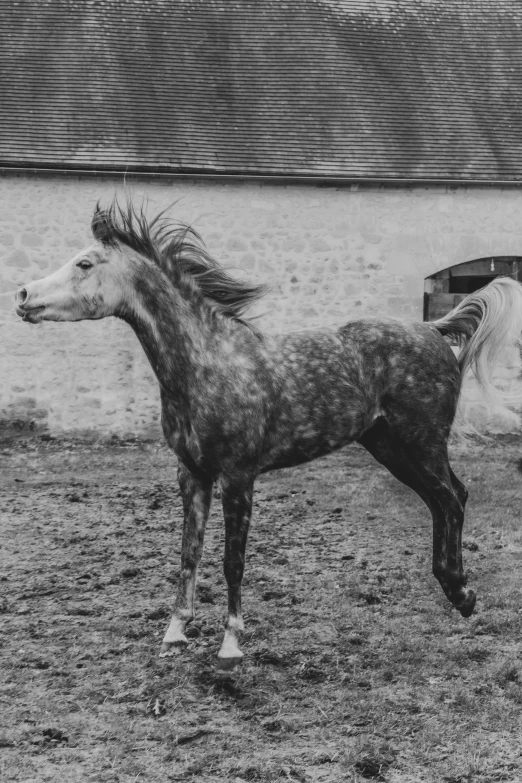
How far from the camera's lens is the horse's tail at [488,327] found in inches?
227

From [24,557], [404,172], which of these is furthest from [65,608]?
[404,172]

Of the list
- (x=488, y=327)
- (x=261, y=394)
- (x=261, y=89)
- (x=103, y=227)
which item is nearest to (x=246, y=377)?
(x=261, y=394)

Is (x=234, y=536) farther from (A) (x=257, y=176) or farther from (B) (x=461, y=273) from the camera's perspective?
(B) (x=461, y=273)

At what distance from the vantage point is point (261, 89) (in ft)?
47.2

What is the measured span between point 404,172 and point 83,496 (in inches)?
304

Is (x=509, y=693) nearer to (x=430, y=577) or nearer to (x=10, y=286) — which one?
(x=430, y=577)

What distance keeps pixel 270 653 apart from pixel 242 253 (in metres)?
9.36

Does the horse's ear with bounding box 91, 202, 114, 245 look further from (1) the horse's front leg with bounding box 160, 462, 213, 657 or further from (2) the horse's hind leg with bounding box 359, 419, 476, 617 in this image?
(2) the horse's hind leg with bounding box 359, 419, 476, 617

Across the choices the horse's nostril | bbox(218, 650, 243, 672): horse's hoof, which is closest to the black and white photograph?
bbox(218, 650, 243, 672): horse's hoof

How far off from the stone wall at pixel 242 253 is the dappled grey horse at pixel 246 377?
7.70 meters

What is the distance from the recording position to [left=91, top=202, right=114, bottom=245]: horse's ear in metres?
4.89

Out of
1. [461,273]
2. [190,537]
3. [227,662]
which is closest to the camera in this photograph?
[227,662]

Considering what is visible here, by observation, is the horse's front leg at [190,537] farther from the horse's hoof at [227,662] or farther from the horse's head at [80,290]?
the horse's head at [80,290]

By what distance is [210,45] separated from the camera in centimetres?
1496
